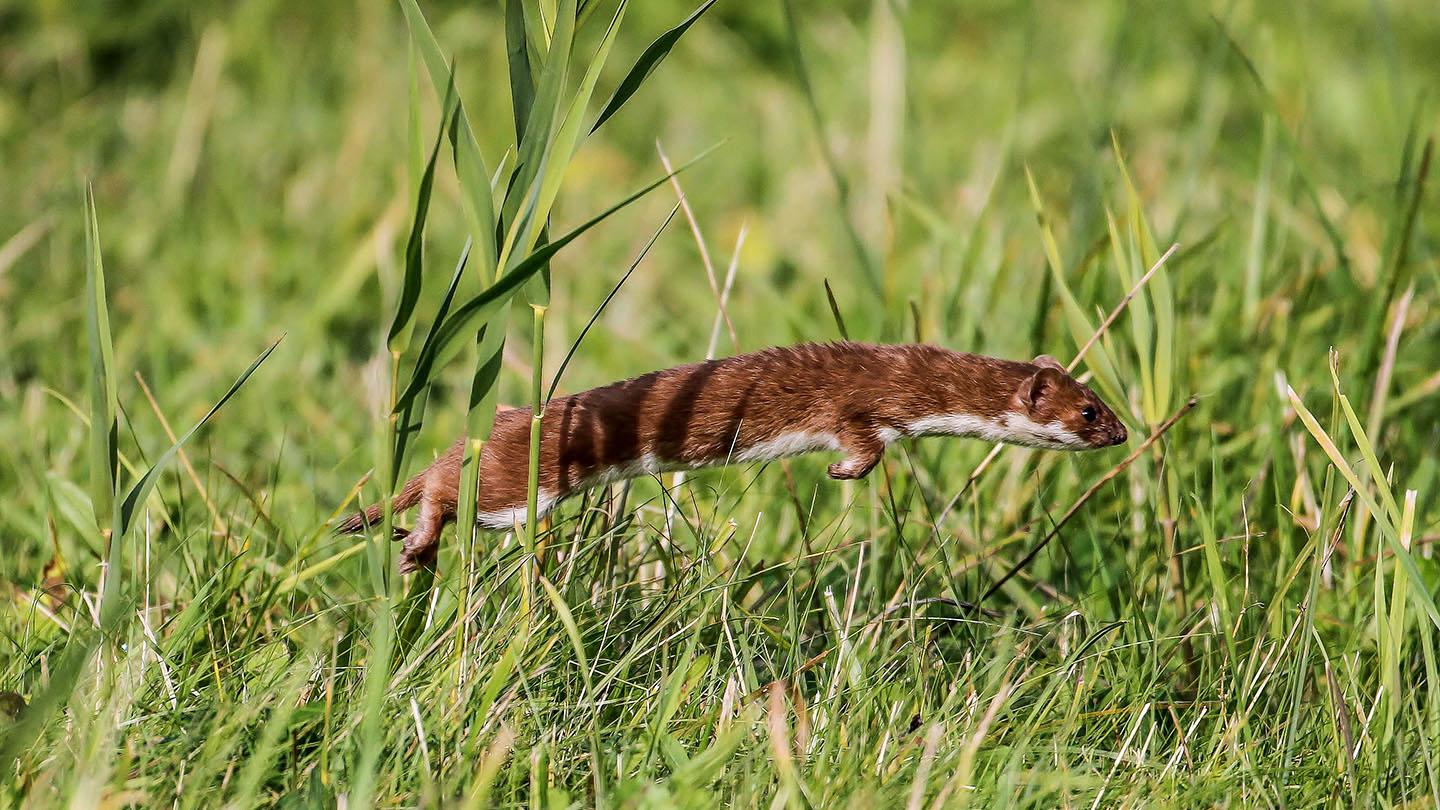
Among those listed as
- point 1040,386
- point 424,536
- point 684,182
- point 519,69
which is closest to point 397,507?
point 424,536

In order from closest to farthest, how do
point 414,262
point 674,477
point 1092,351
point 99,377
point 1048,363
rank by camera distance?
1. point 414,262
2. point 99,377
3. point 1048,363
4. point 1092,351
5. point 674,477

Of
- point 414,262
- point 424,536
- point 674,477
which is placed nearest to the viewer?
point 414,262

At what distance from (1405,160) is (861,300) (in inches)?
66.0

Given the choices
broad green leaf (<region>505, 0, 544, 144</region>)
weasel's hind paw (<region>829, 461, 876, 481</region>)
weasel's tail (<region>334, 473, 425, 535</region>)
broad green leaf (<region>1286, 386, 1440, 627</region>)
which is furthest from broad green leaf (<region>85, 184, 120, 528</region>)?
broad green leaf (<region>1286, 386, 1440, 627</region>)

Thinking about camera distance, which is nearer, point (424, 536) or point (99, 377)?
point (99, 377)

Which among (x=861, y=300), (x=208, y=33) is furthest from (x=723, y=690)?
(x=208, y=33)

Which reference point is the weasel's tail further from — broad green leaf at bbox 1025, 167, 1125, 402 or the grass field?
broad green leaf at bbox 1025, 167, 1125, 402

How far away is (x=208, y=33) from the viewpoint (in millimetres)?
6473

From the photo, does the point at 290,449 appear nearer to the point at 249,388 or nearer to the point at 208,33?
the point at 249,388

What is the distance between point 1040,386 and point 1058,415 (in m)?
0.06

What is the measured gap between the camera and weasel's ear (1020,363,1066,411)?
245cm

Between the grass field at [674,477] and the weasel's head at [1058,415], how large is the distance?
0.18 meters

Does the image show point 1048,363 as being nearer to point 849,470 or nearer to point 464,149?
point 849,470

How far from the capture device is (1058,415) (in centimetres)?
251
